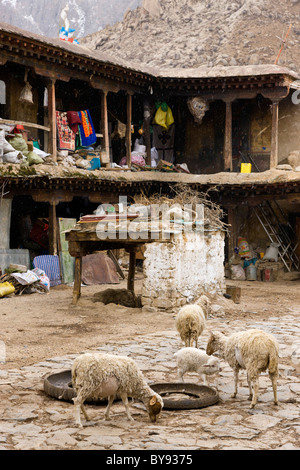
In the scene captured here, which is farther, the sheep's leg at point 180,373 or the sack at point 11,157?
the sack at point 11,157

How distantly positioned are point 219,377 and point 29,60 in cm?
1247

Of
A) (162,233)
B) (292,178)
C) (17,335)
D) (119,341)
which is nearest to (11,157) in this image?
(162,233)

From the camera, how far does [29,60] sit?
16500 millimetres

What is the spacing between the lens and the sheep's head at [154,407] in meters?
5.08

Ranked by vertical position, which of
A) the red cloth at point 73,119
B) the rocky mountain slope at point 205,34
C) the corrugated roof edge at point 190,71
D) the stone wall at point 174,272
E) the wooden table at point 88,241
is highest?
the rocky mountain slope at point 205,34

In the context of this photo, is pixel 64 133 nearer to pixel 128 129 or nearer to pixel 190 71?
pixel 128 129

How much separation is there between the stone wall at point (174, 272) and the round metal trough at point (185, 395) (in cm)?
524

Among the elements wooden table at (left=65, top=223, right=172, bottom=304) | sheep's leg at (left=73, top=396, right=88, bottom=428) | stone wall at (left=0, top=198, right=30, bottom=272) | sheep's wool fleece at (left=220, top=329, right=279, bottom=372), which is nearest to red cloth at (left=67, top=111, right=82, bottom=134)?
stone wall at (left=0, top=198, right=30, bottom=272)

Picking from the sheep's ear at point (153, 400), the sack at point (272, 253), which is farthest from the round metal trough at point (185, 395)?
the sack at point (272, 253)

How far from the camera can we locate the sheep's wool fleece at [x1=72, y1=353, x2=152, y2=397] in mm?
5004

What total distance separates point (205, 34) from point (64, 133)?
29944 mm

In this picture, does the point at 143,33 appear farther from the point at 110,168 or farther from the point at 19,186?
the point at 19,186

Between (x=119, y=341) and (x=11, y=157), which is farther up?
(x=11, y=157)

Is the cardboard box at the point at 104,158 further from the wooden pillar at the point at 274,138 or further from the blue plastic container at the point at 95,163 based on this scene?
the wooden pillar at the point at 274,138
